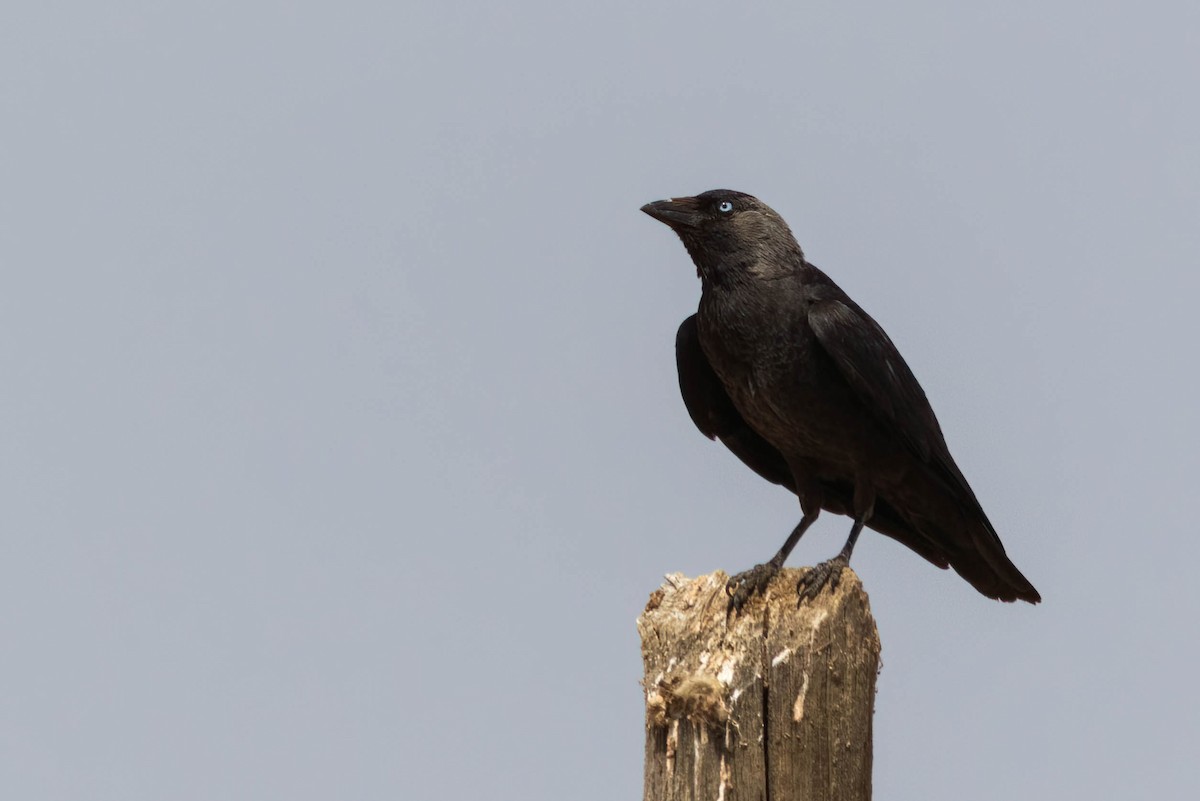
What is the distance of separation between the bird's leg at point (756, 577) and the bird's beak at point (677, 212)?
4.56 feet

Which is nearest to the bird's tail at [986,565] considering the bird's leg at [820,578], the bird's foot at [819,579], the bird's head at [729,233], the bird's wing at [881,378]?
the bird's wing at [881,378]

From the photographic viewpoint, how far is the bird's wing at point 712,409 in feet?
22.2

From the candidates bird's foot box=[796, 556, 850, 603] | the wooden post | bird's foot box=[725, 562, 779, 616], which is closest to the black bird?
bird's foot box=[725, 562, 779, 616]

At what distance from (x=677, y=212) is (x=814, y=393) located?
104cm

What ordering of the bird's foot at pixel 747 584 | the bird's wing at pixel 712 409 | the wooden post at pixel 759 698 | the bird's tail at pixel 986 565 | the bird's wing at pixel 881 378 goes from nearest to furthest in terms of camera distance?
the wooden post at pixel 759 698 → the bird's foot at pixel 747 584 → the bird's wing at pixel 881 378 → the bird's tail at pixel 986 565 → the bird's wing at pixel 712 409

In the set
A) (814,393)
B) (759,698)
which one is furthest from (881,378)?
(759,698)

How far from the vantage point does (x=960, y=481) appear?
640 centimetres

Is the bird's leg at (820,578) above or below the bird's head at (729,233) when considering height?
below

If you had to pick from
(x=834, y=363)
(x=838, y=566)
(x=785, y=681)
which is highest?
(x=834, y=363)

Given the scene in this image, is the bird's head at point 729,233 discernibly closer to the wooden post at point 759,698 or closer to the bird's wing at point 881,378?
the bird's wing at point 881,378

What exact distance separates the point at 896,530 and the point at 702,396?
3.47 ft

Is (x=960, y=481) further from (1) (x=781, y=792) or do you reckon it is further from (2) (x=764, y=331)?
(1) (x=781, y=792)

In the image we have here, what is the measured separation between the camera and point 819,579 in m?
5.36

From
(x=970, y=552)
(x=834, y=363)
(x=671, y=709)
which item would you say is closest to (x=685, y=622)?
(x=671, y=709)
